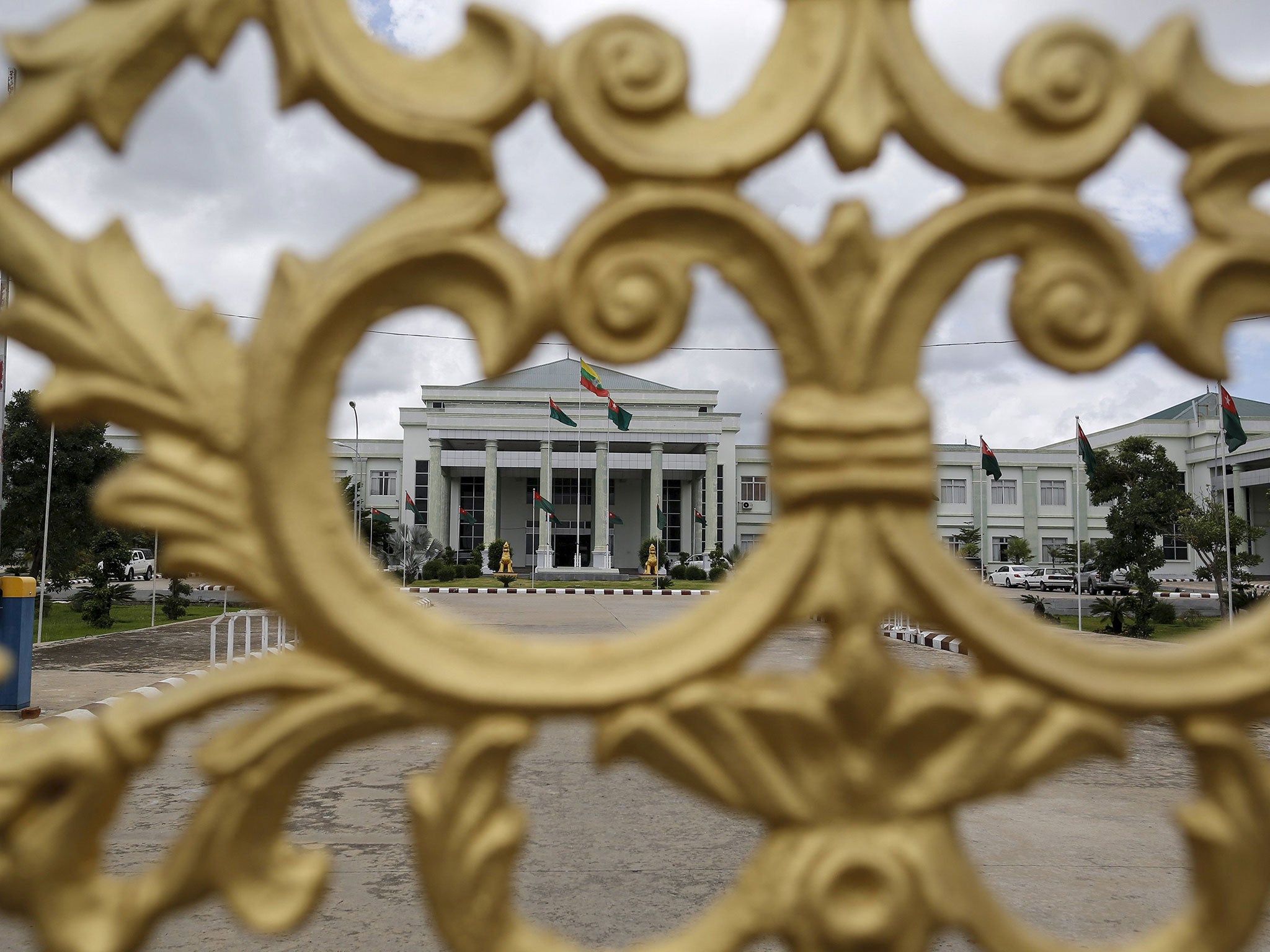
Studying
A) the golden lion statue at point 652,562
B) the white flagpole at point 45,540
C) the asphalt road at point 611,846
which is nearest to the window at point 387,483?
the golden lion statue at point 652,562

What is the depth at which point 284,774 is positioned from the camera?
0.51 metres

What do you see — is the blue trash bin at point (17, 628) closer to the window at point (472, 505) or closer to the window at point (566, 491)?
the window at point (566, 491)

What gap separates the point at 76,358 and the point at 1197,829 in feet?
2.49

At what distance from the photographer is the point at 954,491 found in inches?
1168

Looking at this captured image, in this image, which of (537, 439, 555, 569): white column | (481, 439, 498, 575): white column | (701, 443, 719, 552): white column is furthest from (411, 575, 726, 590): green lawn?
(701, 443, 719, 552): white column

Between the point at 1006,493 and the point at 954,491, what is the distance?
2.02 m

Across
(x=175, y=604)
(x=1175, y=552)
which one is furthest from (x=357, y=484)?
(x=1175, y=552)

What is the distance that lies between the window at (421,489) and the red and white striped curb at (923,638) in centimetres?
2099

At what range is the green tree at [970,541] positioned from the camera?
89.2 ft

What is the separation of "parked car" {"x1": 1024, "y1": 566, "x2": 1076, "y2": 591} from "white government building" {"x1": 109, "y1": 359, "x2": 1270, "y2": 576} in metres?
2.66

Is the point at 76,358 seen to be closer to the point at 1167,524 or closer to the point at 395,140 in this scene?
the point at 395,140

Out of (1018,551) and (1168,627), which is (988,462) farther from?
(1018,551)

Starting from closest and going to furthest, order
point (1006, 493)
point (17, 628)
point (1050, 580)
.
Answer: point (17, 628) → point (1050, 580) → point (1006, 493)

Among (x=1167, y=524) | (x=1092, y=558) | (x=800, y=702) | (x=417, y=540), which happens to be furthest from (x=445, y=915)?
(x=417, y=540)
